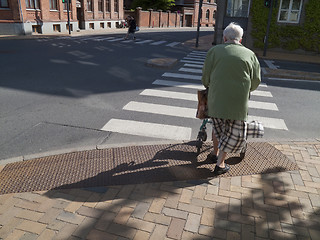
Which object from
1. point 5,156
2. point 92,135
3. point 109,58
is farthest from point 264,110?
point 109,58

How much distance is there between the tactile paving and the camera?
3762mm

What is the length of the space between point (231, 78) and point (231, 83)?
0.20 ft

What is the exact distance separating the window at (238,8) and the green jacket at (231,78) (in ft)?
61.8

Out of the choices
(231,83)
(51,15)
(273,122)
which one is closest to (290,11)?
(273,122)

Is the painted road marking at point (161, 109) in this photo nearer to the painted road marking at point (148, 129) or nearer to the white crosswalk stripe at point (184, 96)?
the painted road marking at point (148, 129)

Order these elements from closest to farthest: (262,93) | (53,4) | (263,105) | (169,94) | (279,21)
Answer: (263,105), (169,94), (262,93), (279,21), (53,4)

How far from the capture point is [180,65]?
12.8 metres

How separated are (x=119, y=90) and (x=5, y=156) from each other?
4.21 metres

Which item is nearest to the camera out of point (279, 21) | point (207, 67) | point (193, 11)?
point (207, 67)

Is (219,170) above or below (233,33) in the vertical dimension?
below

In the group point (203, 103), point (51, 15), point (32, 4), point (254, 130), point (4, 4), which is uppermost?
point (32, 4)

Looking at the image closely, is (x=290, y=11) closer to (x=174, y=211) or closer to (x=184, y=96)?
(x=184, y=96)

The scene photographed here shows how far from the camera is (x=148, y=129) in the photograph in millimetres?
5684

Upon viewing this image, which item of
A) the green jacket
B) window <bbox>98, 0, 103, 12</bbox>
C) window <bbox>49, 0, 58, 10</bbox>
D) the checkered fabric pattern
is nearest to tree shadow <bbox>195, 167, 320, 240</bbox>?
the checkered fabric pattern
